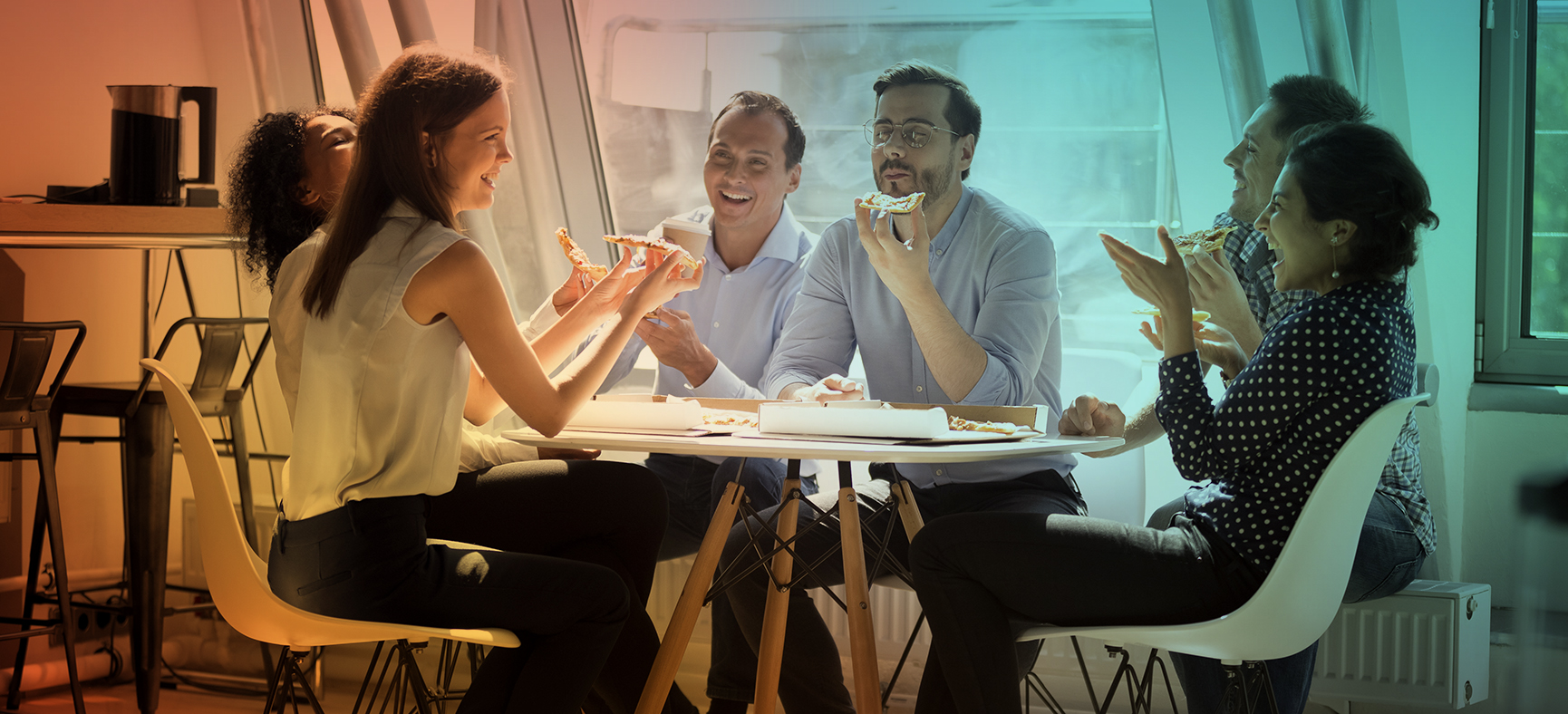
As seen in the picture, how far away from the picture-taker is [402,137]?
188cm

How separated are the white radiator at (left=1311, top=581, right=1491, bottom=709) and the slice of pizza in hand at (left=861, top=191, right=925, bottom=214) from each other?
Result: 1406mm

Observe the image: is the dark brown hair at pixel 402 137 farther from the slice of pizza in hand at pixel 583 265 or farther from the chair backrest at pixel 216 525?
the slice of pizza in hand at pixel 583 265

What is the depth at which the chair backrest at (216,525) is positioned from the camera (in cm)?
178

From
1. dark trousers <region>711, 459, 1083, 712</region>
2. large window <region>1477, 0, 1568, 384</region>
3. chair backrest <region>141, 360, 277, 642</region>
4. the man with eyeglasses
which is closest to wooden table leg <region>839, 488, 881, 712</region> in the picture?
the man with eyeglasses

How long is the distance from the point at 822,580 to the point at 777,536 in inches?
12.5

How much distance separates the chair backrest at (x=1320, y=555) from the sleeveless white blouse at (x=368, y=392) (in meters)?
1.36

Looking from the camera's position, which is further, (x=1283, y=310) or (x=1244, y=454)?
(x=1283, y=310)

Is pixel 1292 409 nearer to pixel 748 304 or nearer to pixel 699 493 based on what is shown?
pixel 699 493

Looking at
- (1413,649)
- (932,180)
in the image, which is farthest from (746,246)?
(1413,649)

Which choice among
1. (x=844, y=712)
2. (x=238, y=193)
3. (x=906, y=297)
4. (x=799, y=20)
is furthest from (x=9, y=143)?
(x=844, y=712)

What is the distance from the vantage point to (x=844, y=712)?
7.97 ft

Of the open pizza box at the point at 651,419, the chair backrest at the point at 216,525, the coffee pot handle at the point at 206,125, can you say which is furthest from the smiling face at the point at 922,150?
the coffee pot handle at the point at 206,125

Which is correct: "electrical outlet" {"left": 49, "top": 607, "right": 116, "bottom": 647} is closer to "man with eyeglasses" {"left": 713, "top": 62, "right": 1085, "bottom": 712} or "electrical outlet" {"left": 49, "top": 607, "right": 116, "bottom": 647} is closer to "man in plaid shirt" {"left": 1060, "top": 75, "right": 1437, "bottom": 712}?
"man with eyeglasses" {"left": 713, "top": 62, "right": 1085, "bottom": 712}

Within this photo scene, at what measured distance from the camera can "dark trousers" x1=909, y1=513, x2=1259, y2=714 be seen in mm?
1804
